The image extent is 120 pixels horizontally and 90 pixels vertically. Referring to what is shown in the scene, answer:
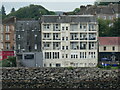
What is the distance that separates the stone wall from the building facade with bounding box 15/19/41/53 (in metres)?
3.82

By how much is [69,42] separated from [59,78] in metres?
4.47

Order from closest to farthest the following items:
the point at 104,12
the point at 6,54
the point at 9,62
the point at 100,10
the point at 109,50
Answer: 1. the point at 9,62
2. the point at 109,50
3. the point at 6,54
4. the point at 104,12
5. the point at 100,10

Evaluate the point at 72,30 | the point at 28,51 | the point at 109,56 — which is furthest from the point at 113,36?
the point at 28,51

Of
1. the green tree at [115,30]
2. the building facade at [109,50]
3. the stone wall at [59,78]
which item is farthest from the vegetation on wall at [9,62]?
the green tree at [115,30]

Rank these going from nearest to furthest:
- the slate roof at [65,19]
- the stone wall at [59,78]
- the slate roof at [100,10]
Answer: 1. the stone wall at [59,78]
2. the slate roof at [65,19]
3. the slate roof at [100,10]

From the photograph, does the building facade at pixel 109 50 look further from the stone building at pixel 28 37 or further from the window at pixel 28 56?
the window at pixel 28 56

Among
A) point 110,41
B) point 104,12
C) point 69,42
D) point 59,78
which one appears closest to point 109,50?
point 110,41

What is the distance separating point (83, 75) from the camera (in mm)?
21969

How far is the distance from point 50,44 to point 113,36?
613 cm

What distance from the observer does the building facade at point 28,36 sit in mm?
26234

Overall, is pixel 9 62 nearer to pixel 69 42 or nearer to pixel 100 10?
pixel 69 42

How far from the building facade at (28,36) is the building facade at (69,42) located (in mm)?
674

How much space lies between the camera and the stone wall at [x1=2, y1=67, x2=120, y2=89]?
20812mm

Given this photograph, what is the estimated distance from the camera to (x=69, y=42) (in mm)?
25750
